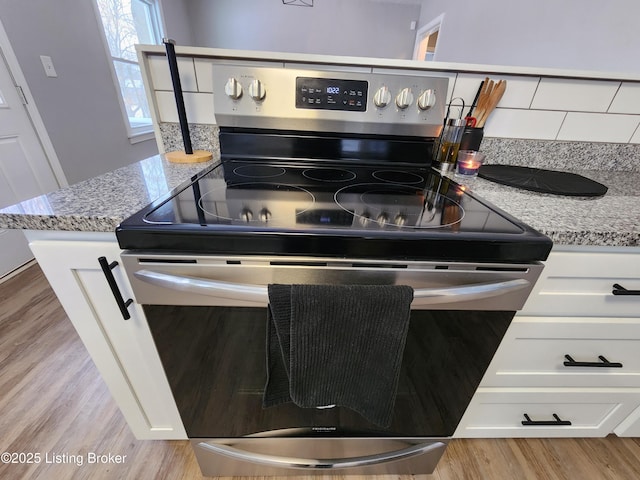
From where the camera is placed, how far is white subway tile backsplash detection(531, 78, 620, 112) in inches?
36.7

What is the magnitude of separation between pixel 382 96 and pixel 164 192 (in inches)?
26.7

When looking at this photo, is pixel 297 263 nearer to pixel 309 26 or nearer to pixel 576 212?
pixel 576 212

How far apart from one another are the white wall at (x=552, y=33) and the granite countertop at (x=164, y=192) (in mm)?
1170

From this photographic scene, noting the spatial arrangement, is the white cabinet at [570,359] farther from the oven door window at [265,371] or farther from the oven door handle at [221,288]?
the oven door handle at [221,288]

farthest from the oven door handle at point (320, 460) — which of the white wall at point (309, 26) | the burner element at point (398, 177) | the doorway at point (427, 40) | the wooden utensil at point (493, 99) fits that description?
the white wall at point (309, 26)

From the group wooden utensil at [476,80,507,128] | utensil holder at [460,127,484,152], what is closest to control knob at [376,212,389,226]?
utensil holder at [460,127,484,152]

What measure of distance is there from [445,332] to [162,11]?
464 cm

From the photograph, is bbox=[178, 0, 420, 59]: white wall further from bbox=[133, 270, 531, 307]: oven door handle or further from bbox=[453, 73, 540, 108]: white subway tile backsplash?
bbox=[133, 270, 531, 307]: oven door handle

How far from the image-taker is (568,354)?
27.8 inches

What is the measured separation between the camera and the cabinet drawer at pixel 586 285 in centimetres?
A: 57

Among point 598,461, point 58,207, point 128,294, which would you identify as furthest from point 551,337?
point 58,207

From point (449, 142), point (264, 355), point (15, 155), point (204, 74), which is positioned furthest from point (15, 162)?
point (449, 142)

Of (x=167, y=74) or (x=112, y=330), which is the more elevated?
(x=167, y=74)

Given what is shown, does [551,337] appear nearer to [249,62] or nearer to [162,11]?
[249,62]
